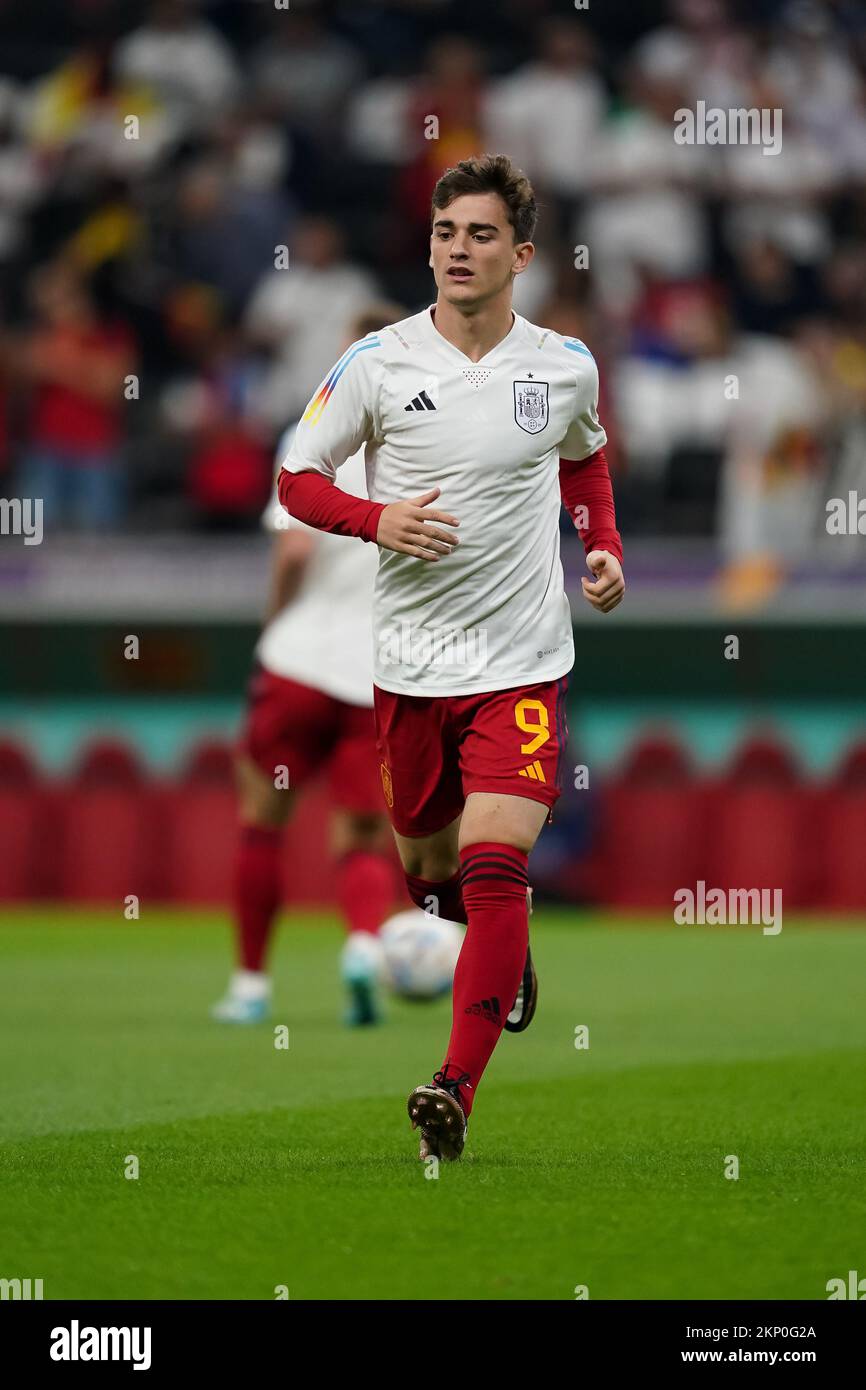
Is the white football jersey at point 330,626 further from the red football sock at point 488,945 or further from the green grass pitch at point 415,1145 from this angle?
the red football sock at point 488,945

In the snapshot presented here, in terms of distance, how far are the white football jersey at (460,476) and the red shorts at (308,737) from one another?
3.11 meters

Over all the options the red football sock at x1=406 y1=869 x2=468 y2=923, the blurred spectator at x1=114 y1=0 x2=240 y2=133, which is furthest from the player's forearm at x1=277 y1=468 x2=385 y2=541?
the blurred spectator at x1=114 y1=0 x2=240 y2=133

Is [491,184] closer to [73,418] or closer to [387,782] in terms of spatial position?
[387,782]

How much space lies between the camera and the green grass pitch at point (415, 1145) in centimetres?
456

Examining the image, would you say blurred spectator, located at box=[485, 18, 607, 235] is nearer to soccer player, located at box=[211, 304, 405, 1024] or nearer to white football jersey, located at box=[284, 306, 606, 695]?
soccer player, located at box=[211, 304, 405, 1024]

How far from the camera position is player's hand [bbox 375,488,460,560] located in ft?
18.6

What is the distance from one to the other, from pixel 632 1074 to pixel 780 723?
9.58 meters

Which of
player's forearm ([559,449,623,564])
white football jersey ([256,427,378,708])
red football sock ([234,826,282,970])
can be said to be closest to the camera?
player's forearm ([559,449,623,564])

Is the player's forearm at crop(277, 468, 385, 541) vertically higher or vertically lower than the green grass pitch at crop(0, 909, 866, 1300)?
higher

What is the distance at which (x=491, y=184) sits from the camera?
596cm

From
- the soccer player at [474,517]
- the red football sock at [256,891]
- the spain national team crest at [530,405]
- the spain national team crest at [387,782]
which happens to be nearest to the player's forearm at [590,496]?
the soccer player at [474,517]

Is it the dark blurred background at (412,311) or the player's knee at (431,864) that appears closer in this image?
the player's knee at (431,864)

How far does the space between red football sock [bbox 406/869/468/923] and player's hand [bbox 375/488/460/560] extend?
114 cm

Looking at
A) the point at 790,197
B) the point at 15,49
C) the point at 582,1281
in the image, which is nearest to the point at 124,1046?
the point at 582,1281
